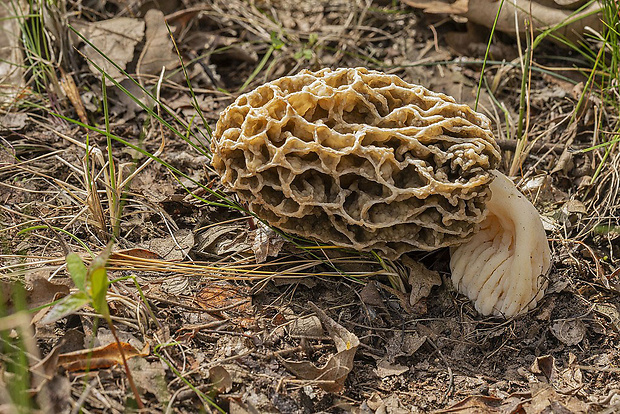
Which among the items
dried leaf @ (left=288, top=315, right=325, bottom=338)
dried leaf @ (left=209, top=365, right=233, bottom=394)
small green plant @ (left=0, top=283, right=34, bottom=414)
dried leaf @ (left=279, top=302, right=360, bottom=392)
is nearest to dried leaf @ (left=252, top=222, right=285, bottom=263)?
dried leaf @ (left=288, top=315, right=325, bottom=338)

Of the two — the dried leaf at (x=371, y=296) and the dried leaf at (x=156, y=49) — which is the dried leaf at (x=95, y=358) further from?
the dried leaf at (x=156, y=49)

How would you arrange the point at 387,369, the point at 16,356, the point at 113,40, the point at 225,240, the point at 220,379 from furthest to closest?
1. the point at 113,40
2. the point at 225,240
3. the point at 387,369
4. the point at 220,379
5. the point at 16,356

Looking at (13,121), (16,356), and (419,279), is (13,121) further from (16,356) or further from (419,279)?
(419,279)

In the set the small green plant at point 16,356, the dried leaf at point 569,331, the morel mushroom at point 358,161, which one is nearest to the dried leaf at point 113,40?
the morel mushroom at point 358,161

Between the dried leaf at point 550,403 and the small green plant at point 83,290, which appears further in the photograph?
the dried leaf at point 550,403

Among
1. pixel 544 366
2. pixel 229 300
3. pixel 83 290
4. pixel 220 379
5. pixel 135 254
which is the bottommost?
pixel 544 366

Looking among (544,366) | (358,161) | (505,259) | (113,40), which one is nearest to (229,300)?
(358,161)

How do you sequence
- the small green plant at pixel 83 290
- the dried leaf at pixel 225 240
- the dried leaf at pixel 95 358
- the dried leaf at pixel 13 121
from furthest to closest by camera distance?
the dried leaf at pixel 13 121 → the dried leaf at pixel 225 240 → the dried leaf at pixel 95 358 → the small green plant at pixel 83 290

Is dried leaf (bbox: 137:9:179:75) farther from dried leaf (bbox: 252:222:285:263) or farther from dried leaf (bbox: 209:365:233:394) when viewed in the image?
Result: dried leaf (bbox: 209:365:233:394)
